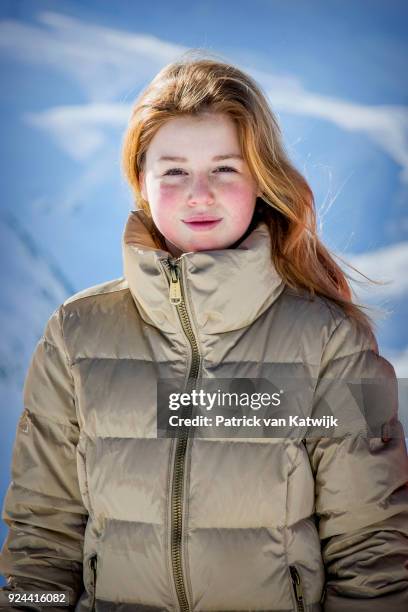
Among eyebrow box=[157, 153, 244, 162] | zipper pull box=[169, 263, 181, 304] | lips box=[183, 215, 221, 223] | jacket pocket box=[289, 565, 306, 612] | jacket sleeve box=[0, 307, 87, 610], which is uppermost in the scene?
eyebrow box=[157, 153, 244, 162]

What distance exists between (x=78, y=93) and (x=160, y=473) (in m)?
1.37

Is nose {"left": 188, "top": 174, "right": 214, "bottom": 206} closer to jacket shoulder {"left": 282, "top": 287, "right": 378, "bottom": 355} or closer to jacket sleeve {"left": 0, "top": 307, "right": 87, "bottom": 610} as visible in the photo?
jacket shoulder {"left": 282, "top": 287, "right": 378, "bottom": 355}

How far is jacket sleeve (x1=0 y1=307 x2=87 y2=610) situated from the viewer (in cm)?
142

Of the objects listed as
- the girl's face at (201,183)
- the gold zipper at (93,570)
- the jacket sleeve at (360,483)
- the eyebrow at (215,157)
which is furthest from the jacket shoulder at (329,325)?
the gold zipper at (93,570)

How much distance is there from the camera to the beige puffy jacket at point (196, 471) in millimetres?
1293

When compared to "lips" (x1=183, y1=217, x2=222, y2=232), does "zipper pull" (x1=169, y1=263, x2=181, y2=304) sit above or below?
below

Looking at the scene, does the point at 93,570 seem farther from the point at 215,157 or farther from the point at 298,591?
the point at 215,157

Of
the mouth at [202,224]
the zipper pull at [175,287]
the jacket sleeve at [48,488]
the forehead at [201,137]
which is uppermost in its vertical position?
the forehead at [201,137]

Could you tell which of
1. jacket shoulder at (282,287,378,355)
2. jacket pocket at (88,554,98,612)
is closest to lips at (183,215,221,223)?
jacket shoulder at (282,287,378,355)

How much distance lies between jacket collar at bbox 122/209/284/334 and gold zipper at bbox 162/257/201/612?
0.04 ft

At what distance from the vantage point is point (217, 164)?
1.45 meters

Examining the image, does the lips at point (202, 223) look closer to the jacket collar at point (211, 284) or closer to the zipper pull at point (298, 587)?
the jacket collar at point (211, 284)

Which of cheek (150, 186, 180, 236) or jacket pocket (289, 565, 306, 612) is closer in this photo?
jacket pocket (289, 565, 306, 612)

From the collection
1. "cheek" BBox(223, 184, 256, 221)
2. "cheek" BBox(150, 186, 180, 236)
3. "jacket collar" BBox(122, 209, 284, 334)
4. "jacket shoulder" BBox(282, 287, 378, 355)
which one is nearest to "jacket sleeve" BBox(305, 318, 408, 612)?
"jacket shoulder" BBox(282, 287, 378, 355)
